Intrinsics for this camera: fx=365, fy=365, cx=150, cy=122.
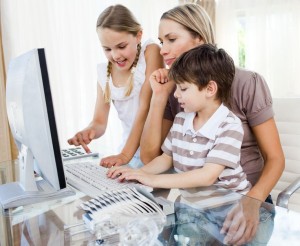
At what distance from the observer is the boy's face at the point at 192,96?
3.94 feet

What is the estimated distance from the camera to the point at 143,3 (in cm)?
309

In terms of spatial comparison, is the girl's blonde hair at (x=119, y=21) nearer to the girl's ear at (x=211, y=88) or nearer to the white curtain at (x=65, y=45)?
the girl's ear at (x=211, y=88)

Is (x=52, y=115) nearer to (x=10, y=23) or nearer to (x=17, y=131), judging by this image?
(x=17, y=131)

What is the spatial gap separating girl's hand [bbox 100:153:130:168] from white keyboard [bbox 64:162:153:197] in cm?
6

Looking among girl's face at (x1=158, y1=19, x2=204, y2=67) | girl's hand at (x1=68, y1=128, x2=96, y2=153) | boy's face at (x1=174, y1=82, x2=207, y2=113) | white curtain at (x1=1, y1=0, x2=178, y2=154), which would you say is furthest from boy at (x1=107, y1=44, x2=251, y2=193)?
white curtain at (x1=1, y1=0, x2=178, y2=154)

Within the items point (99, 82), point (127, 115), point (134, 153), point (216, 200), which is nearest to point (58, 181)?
point (216, 200)

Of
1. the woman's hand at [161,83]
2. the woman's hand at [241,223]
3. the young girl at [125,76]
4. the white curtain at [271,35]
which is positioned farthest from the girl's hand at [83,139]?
the white curtain at [271,35]

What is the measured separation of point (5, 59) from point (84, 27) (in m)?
0.65

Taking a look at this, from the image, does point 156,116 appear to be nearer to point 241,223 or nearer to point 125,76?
point 125,76

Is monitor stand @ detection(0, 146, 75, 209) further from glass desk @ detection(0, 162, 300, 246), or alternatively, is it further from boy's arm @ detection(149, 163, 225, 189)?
boy's arm @ detection(149, 163, 225, 189)

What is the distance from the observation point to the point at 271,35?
2.80 metres

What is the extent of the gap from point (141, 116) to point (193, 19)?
1.50 ft

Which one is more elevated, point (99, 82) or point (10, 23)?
point (10, 23)

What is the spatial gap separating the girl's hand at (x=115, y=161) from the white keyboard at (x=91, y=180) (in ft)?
0.20
